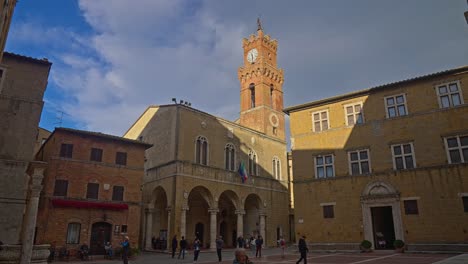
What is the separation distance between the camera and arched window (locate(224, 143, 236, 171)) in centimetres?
3419

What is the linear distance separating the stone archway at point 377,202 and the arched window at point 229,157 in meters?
14.6

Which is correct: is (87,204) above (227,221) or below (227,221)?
above

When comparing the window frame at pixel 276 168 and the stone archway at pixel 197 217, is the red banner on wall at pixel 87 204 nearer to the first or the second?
the stone archway at pixel 197 217

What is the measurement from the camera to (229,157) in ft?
114

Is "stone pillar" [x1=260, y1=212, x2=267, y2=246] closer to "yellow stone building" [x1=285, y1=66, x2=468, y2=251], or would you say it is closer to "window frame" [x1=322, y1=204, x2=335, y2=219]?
"yellow stone building" [x1=285, y1=66, x2=468, y2=251]

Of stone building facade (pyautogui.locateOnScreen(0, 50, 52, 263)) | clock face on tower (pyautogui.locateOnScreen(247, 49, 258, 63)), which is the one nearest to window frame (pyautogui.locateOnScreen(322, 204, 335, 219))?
stone building facade (pyautogui.locateOnScreen(0, 50, 52, 263))

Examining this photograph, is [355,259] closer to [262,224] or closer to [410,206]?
[410,206]

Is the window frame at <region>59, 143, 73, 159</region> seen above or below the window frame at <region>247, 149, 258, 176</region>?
below

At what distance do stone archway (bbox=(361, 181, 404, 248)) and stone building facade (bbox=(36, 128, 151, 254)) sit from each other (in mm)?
15758


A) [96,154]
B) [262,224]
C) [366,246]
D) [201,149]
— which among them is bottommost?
[366,246]

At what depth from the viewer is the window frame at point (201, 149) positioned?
103 ft

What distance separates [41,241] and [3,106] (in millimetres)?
8491

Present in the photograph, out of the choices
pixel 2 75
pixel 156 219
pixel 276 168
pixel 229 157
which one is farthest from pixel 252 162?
pixel 2 75

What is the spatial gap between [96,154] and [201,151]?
9922 mm
